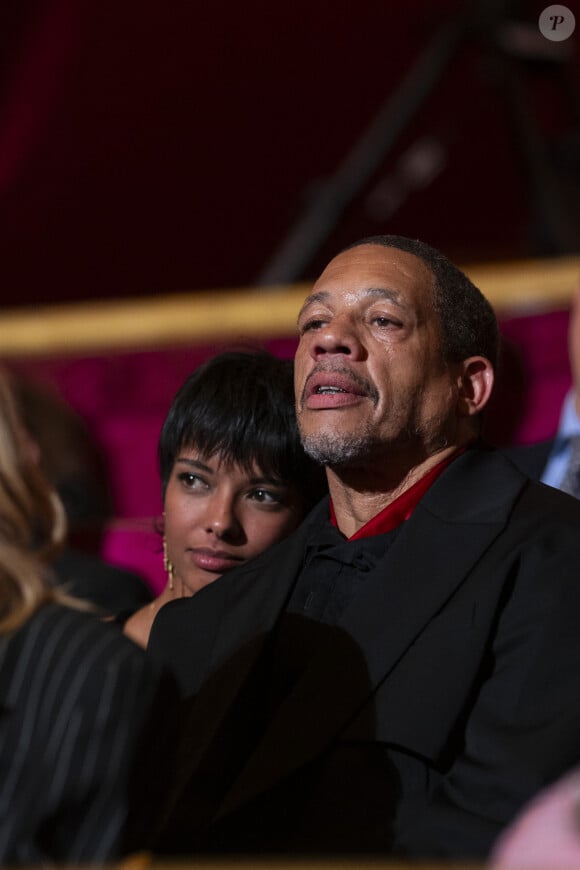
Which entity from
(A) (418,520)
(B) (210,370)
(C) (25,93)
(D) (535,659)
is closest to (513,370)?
(B) (210,370)

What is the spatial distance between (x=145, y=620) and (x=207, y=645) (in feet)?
0.46

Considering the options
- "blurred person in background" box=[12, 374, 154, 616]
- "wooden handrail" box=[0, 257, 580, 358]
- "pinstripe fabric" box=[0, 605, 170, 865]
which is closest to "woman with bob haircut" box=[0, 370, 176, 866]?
"pinstripe fabric" box=[0, 605, 170, 865]

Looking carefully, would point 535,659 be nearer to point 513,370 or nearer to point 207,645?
point 207,645

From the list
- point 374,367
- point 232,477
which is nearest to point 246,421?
point 232,477

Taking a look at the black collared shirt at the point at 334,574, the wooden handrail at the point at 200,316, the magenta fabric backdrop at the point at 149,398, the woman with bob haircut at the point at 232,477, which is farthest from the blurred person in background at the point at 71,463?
the black collared shirt at the point at 334,574

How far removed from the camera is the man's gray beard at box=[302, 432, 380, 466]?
119 cm

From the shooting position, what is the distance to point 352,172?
8.45 feet

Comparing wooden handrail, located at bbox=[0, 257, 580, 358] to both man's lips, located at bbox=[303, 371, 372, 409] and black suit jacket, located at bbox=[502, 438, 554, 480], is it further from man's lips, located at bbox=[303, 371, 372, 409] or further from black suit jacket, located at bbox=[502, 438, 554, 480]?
man's lips, located at bbox=[303, 371, 372, 409]

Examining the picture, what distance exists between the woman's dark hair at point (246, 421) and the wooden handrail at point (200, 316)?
1.90 feet

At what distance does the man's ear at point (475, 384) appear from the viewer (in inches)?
50.1

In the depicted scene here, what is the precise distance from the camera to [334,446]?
1194 millimetres

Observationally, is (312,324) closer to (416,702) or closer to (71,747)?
(416,702)

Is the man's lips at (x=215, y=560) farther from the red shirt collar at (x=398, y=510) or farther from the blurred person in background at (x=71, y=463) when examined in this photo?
the blurred person in background at (x=71, y=463)

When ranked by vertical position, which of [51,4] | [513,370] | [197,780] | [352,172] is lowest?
[197,780]
